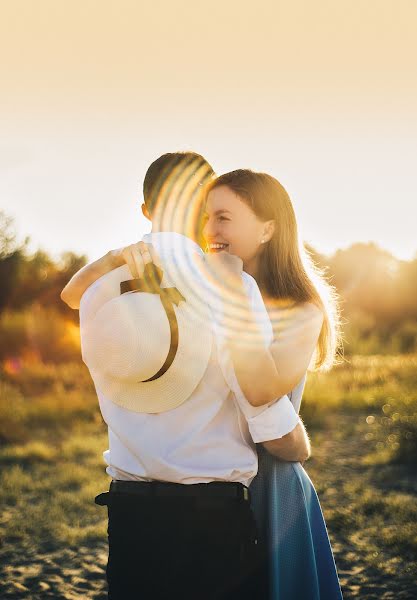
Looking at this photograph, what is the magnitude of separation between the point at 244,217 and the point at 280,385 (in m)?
0.64

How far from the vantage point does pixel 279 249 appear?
2117 mm

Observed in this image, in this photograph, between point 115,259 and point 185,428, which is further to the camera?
point 115,259

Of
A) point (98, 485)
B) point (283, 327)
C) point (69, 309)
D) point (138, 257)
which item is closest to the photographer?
point (138, 257)

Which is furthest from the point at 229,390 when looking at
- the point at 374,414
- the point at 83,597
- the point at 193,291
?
the point at 374,414

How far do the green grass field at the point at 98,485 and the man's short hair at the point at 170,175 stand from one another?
3.20 metres

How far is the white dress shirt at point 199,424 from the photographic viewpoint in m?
1.62

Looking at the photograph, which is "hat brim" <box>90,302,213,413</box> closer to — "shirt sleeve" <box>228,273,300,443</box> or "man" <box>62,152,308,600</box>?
"man" <box>62,152,308,600</box>

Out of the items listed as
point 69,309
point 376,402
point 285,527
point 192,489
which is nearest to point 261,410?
point 192,489

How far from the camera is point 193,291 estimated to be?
1.58m

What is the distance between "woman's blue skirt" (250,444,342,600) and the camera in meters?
1.89

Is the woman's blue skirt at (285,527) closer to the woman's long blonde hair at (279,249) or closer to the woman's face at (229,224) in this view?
the woman's long blonde hair at (279,249)

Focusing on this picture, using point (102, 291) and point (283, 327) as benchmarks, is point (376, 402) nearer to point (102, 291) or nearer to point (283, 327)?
point (283, 327)

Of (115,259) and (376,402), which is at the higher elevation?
(115,259)

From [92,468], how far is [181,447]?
6.01m
